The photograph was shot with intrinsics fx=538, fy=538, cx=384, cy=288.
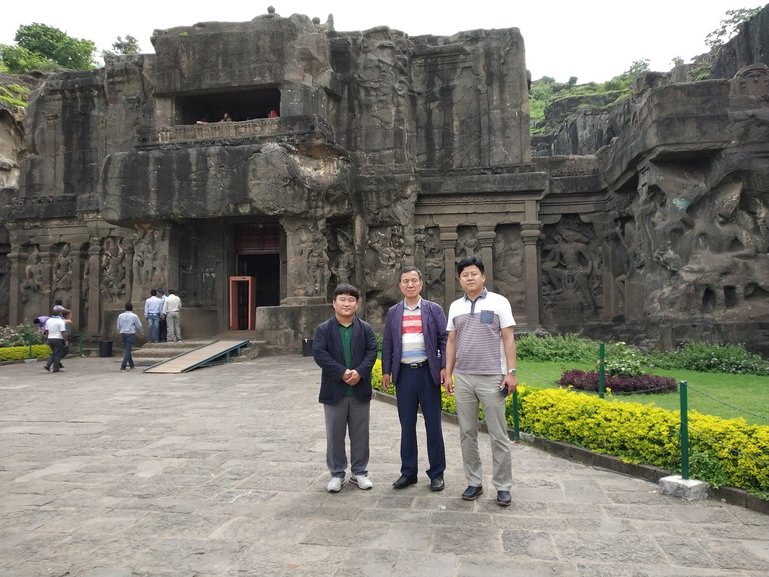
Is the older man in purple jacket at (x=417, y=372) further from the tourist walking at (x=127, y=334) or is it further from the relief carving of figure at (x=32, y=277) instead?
the relief carving of figure at (x=32, y=277)

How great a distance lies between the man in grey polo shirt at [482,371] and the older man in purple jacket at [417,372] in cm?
15

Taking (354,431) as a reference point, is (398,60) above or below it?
above

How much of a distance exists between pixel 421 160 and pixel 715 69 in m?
11.2

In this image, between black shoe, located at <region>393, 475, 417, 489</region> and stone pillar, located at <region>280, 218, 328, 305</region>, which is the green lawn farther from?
stone pillar, located at <region>280, 218, 328, 305</region>

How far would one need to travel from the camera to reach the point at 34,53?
4094 centimetres

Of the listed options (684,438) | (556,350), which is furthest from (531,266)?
Answer: (684,438)

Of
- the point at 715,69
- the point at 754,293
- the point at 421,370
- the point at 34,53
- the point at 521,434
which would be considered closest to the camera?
the point at 421,370

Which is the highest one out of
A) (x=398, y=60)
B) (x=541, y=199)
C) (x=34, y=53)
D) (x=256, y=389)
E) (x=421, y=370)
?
(x=34, y=53)

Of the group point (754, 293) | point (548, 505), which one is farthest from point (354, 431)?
point (754, 293)

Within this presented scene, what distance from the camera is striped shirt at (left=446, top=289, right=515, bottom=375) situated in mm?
4270

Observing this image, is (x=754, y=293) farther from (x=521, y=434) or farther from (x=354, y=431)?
(x=354, y=431)

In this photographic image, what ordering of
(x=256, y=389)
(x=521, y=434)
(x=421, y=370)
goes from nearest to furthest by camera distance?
(x=421, y=370) < (x=521, y=434) < (x=256, y=389)

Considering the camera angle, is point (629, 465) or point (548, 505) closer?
point (548, 505)

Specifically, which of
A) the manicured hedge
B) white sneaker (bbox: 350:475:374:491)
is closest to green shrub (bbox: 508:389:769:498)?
the manicured hedge
